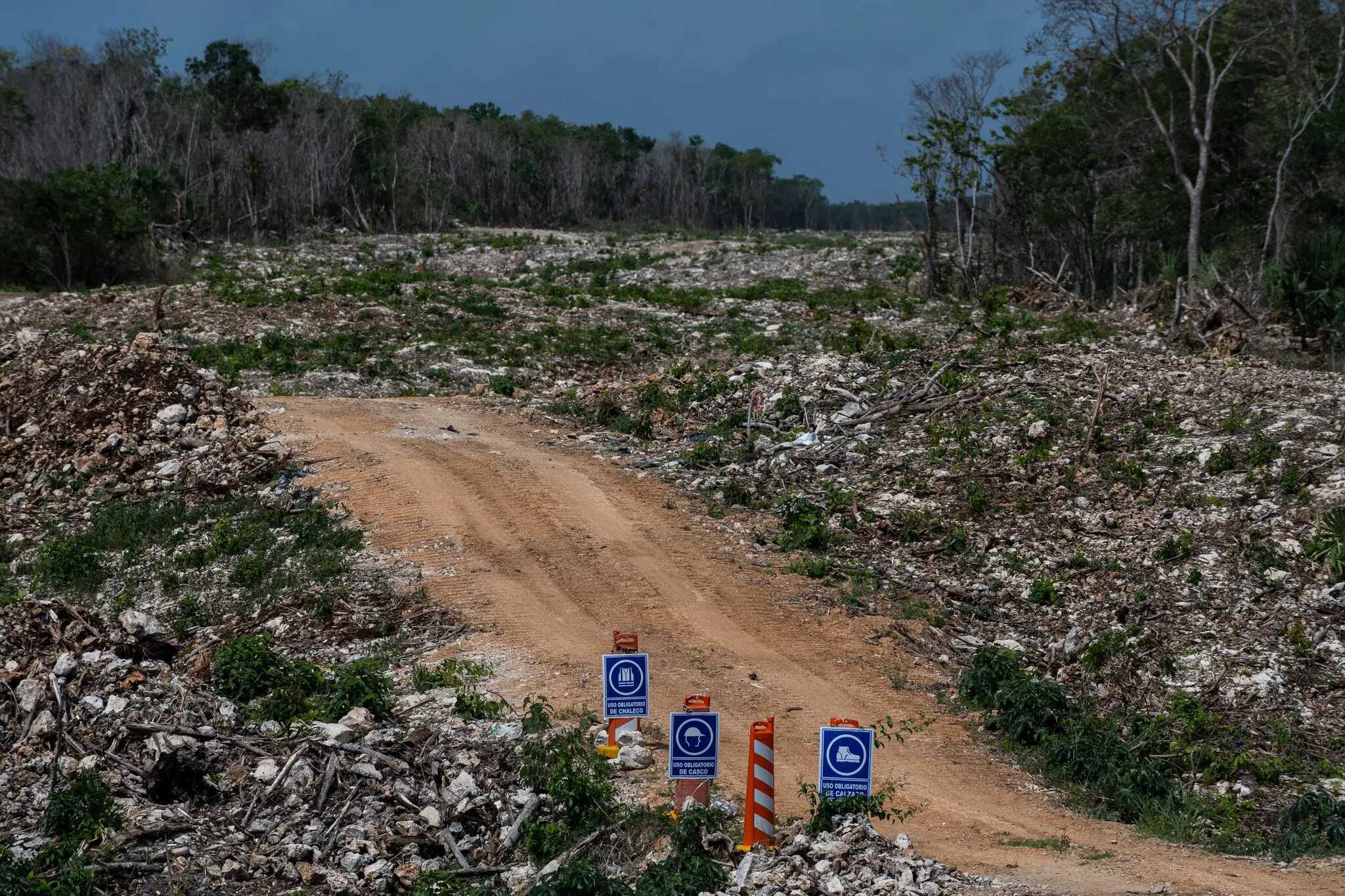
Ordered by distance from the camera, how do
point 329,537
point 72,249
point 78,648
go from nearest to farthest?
point 78,648 → point 329,537 → point 72,249

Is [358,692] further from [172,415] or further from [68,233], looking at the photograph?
[68,233]

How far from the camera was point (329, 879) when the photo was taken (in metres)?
6.82

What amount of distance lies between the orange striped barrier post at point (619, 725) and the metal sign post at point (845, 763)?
1806mm

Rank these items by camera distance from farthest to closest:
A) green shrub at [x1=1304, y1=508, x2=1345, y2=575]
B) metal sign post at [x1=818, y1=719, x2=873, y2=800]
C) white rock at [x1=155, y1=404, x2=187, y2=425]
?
white rock at [x1=155, y1=404, x2=187, y2=425] → green shrub at [x1=1304, y1=508, x2=1345, y2=575] → metal sign post at [x1=818, y1=719, x2=873, y2=800]

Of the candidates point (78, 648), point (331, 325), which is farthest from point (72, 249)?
point (78, 648)

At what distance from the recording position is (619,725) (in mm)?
7949

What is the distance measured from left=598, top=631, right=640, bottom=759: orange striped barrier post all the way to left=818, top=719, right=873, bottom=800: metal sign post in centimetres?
181

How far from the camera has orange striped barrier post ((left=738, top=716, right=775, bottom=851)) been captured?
645 centimetres

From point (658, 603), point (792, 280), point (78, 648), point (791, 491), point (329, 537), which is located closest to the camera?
point (78, 648)

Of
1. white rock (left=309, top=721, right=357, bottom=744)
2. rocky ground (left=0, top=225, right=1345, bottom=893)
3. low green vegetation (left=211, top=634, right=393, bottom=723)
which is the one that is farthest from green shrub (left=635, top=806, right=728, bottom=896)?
low green vegetation (left=211, top=634, right=393, bottom=723)

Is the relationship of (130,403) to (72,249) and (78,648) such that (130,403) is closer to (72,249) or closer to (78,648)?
(78,648)

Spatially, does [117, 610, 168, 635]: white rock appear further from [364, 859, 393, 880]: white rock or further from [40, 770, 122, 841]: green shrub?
[364, 859, 393, 880]: white rock

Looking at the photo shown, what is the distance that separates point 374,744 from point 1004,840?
173 inches

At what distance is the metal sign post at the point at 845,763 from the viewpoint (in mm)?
6421
